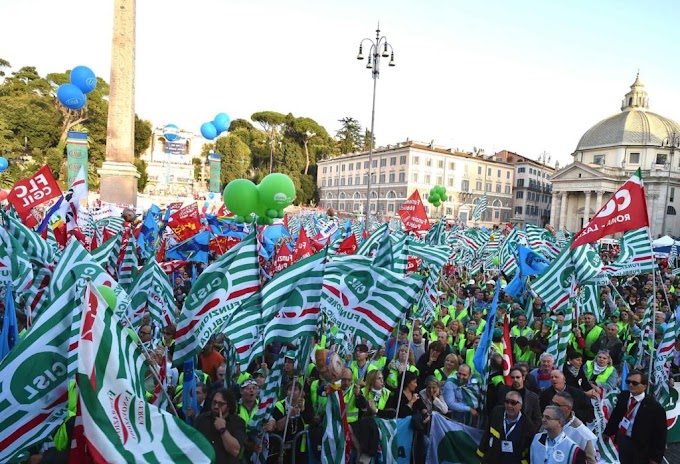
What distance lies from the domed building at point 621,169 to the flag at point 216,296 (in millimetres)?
73064

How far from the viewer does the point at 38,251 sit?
702 centimetres

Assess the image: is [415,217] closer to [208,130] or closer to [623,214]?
[623,214]

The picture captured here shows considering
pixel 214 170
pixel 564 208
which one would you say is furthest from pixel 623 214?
pixel 564 208

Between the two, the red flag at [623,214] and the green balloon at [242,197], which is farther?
the green balloon at [242,197]

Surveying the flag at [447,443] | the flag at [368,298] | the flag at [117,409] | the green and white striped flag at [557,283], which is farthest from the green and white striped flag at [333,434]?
the green and white striped flag at [557,283]

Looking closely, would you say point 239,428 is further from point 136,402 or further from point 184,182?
point 184,182

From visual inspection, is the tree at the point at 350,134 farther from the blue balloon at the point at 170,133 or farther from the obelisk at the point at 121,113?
the obelisk at the point at 121,113

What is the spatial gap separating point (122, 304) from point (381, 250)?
3.76 meters

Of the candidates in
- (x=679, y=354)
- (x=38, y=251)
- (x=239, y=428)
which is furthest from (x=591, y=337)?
(x=38, y=251)

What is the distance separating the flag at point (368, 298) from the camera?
5363mm

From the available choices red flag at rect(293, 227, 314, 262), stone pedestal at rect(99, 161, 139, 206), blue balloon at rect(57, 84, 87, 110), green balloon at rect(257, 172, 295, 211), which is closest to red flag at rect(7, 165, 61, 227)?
green balloon at rect(257, 172, 295, 211)

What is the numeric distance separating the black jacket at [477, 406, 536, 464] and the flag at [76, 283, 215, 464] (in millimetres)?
2635

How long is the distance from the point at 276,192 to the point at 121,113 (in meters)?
14.2

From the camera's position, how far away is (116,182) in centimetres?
2030
